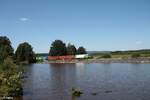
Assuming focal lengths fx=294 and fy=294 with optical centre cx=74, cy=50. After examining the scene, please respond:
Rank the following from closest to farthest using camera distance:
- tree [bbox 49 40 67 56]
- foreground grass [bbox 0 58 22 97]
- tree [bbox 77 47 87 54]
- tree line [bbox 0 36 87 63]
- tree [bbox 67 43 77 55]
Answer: foreground grass [bbox 0 58 22 97] → tree line [bbox 0 36 87 63] → tree [bbox 49 40 67 56] → tree [bbox 67 43 77 55] → tree [bbox 77 47 87 54]

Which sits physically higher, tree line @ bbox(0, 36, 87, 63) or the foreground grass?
tree line @ bbox(0, 36, 87, 63)

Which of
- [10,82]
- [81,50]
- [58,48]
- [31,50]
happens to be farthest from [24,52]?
[10,82]

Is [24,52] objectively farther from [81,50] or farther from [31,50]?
[81,50]

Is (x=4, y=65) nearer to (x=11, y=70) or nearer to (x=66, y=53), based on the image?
Answer: (x=11, y=70)

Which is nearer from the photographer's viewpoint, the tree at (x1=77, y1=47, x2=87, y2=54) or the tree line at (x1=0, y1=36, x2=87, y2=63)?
the tree line at (x1=0, y1=36, x2=87, y2=63)

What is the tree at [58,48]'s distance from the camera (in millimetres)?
162625

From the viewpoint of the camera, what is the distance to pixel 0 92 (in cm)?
3531

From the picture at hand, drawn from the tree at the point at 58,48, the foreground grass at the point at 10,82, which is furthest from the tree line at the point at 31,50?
the foreground grass at the point at 10,82

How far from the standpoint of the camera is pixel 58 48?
164250 mm

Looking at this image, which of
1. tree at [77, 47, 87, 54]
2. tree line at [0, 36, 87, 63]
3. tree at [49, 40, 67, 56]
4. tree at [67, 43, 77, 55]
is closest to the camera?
tree line at [0, 36, 87, 63]

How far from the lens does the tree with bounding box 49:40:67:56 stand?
163m

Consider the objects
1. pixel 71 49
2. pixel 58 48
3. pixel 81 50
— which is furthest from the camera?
pixel 81 50

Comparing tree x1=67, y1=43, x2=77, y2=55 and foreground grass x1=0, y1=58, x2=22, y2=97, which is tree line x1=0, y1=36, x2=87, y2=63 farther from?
foreground grass x1=0, y1=58, x2=22, y2=97

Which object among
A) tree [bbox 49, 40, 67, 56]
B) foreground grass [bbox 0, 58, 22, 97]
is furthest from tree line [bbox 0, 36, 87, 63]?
foreground grass [bbox 0, 58, 22, 97]
